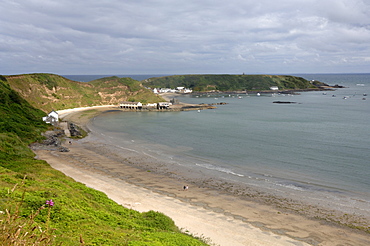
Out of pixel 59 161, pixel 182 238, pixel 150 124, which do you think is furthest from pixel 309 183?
pixel 150 124

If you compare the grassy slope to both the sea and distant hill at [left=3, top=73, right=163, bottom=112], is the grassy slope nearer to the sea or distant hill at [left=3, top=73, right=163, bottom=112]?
the sea

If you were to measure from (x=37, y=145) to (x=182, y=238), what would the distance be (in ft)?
141

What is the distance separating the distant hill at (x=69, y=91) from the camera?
354ft

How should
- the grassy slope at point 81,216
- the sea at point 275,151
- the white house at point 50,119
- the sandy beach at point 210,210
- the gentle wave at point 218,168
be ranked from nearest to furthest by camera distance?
the grassy slope at point 81,216
the sandy beach at point 210,210
the sea at point 275,151
the gentle wave at point 218,168
the white house at point 50,119

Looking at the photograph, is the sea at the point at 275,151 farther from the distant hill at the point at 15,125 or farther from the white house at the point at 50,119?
the distant hill at the point at 15,125

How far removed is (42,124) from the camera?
222ft

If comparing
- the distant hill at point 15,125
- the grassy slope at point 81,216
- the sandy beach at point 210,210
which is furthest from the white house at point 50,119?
the grassy slope at point 81,216

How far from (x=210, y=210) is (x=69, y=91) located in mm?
116079

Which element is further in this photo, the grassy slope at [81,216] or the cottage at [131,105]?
the cottage at [131,105]

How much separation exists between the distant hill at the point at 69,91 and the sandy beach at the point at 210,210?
75.0m

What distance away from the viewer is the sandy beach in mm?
22984

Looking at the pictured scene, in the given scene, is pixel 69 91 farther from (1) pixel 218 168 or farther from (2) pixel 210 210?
(2) pixel 210 210

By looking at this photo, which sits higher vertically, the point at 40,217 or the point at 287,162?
the point at 40,217

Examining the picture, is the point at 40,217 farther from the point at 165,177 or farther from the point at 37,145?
the point at 37,145
